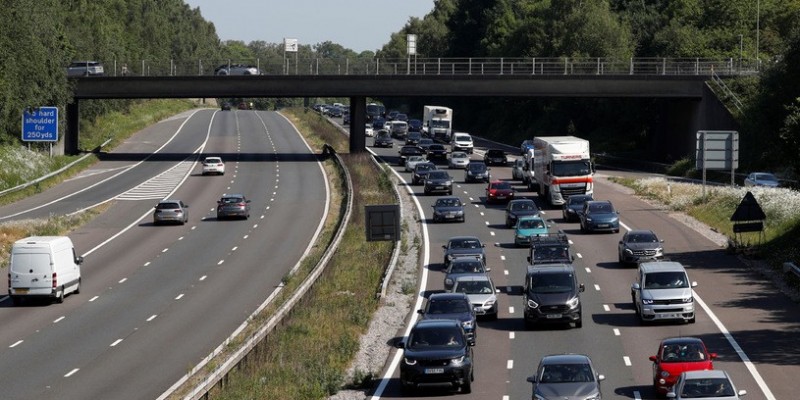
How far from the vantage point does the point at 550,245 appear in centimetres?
5200

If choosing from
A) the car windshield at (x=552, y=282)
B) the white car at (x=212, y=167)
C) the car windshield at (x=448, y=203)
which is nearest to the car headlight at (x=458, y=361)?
the car windshield at (x=552, y=282)

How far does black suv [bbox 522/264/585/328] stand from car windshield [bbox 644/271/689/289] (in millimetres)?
2255

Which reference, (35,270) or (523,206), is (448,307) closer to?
(35,270)

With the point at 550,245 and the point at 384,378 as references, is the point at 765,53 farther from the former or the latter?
the point at 384,378

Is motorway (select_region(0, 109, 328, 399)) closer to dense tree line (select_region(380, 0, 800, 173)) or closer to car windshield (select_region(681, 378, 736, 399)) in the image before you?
car windshield (select_region(681, 378, 736, 399))

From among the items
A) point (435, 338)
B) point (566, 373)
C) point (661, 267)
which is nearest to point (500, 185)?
point (661, 267)

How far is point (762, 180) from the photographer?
266 ft

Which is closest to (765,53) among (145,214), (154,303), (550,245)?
(145,214)

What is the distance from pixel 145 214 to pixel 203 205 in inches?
209

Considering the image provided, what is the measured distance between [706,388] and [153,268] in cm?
3666

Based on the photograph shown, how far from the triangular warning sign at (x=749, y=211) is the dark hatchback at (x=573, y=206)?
1620 cm

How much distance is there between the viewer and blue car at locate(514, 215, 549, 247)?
200ft

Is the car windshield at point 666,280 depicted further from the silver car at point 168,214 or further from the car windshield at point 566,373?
the silver car at point 168,214

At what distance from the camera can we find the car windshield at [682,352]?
99.8 ft
